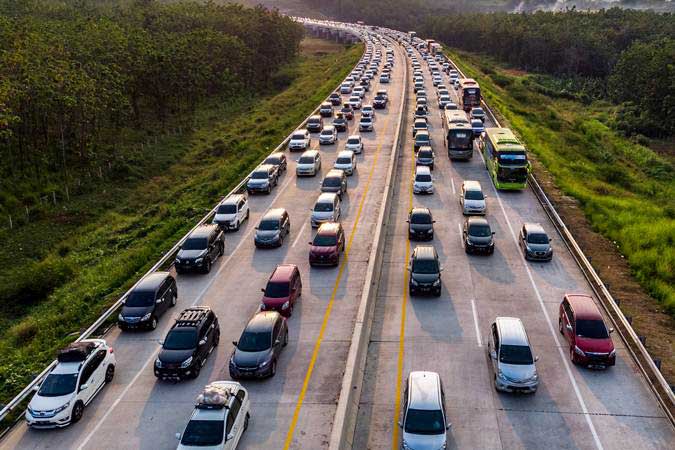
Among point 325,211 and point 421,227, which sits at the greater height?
point 421,227

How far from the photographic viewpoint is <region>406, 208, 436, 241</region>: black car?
3603 cm

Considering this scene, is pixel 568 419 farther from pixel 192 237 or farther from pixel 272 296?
pixel 192 237

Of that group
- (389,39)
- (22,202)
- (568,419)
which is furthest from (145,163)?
(389,39)

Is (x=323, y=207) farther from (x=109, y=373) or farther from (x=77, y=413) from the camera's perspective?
(x=77, y=413)

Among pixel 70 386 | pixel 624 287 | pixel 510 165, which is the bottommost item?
pixel 70 386

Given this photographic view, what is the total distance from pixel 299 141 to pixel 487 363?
37708 millimetres

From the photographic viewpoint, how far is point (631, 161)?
70438 millimetres

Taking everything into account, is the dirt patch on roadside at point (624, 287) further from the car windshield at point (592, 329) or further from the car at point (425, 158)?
the car at point (425, 158)

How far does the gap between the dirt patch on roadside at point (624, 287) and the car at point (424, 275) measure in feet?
28.5

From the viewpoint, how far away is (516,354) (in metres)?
22.2

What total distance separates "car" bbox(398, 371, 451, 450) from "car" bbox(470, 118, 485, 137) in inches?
1709

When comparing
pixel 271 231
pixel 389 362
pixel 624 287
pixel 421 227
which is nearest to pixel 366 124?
pixel 421 227

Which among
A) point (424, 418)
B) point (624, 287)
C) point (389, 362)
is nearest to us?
point (424, 418)

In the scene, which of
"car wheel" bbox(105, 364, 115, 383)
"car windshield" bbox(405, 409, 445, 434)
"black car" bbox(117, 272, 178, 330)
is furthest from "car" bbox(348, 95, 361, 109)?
"car windshield" bbox(405, 409, 445, 434)
